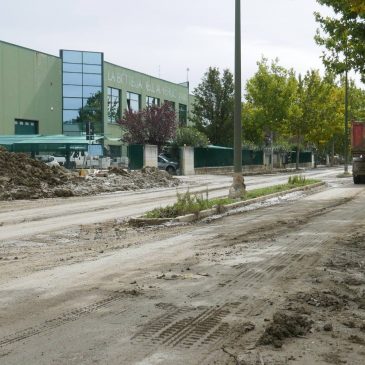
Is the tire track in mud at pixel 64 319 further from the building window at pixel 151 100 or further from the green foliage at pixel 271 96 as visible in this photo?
the building window at pixel 151 100

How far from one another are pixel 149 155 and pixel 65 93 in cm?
2085

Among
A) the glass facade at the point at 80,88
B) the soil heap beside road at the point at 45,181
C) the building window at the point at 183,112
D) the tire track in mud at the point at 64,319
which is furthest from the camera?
the building window at the point at 183,112

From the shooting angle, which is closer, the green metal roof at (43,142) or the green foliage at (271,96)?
the green metal roof at (43,142)

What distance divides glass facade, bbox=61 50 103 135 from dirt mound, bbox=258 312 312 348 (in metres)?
52.0

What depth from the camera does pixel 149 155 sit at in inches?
1540

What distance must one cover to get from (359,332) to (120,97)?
58977 mm

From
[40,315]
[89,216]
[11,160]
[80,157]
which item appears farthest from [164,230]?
[80,157]

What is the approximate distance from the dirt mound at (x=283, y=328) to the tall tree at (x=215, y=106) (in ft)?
171

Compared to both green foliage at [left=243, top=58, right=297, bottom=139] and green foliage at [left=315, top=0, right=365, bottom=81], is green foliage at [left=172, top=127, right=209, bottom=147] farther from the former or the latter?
green foliage at [left=315, top=0, right=365, bottom=81]

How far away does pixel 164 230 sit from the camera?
11.8m

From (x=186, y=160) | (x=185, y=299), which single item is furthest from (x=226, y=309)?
(x=186, y=160)

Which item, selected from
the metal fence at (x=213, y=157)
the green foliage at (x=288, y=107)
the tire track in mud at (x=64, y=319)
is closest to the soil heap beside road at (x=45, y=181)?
the tire track in mud at (x=64, y=319)

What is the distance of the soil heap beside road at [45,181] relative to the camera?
2206 centimetres

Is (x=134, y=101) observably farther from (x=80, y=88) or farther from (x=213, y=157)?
(x=213, y=157)
